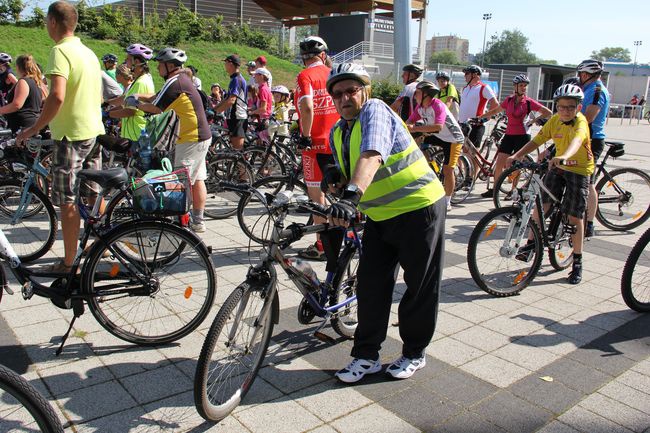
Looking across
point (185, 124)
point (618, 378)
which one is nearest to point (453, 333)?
A: point (618, 378)

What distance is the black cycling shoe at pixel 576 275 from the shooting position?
531cm

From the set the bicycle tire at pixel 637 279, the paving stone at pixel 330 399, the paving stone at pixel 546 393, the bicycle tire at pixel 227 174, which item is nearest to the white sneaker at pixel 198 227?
the bicycle tire at pixel 227 174

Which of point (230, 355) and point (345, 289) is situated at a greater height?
point (345, 289)

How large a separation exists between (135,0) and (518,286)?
3709 cm

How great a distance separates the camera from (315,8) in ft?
→ 171

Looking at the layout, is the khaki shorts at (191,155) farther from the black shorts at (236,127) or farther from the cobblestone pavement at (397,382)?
the black shorts at (236,127)

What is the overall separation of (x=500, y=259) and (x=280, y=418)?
9.44 ft

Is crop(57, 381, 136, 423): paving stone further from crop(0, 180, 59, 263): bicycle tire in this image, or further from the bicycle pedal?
crop(0, 180, 59, 263): bicycle tire

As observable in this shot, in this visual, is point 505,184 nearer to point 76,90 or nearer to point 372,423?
point 76,90

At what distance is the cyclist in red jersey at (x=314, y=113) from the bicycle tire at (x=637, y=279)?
2.61 metres

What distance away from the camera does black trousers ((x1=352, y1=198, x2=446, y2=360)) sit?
127 inches

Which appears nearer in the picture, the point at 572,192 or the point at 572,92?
the point at 572,92

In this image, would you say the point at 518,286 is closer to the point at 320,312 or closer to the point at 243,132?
the point at 320,312

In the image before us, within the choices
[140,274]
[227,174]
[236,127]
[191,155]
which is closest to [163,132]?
[191,155]
